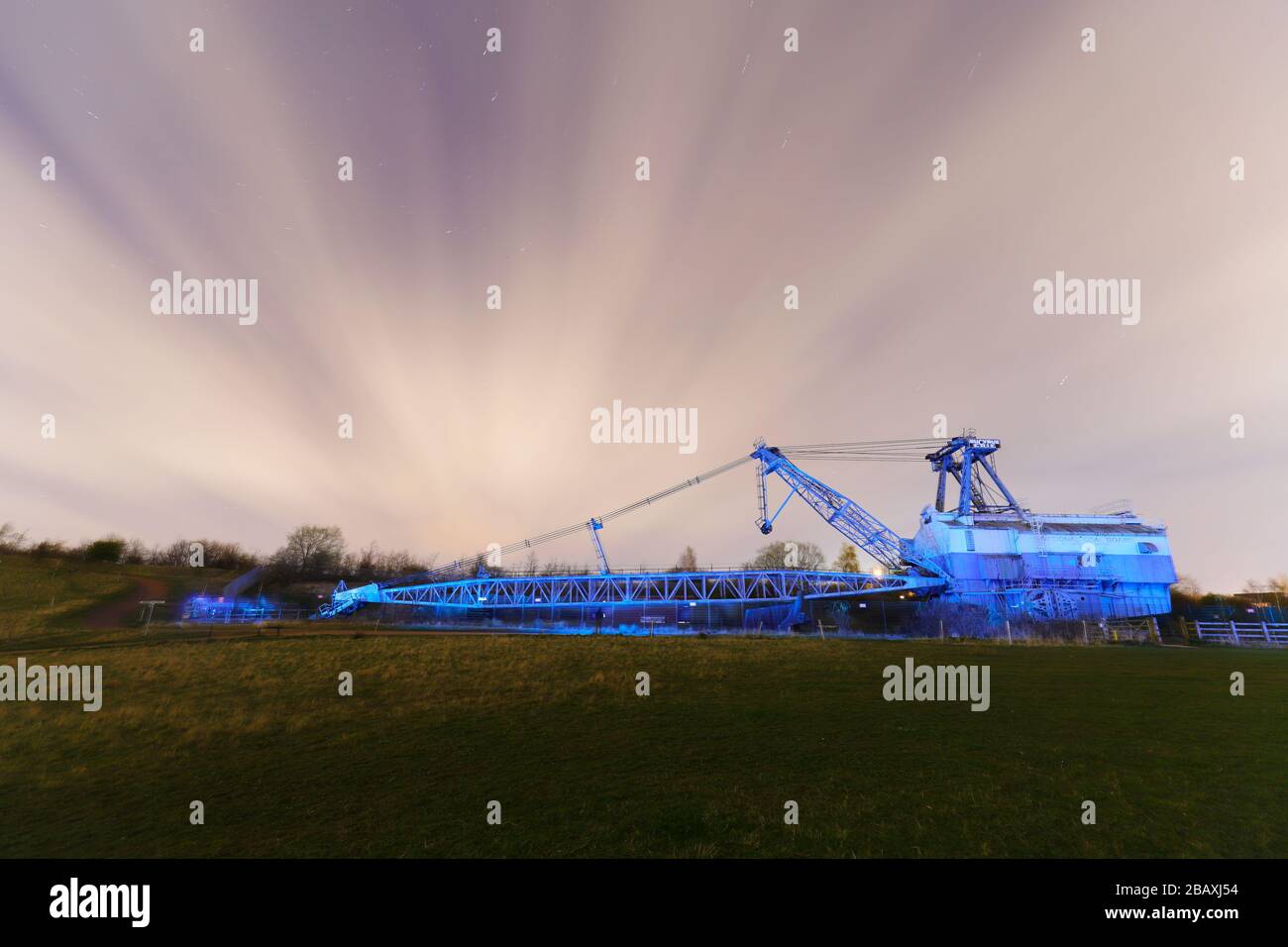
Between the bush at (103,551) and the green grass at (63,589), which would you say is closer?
the green grass at (63,589)

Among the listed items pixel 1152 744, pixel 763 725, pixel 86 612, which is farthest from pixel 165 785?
pixel 86 612

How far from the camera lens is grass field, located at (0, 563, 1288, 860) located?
6.61 m

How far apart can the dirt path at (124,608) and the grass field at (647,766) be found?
40018mm

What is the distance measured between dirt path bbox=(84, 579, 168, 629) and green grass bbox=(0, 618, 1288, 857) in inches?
1607

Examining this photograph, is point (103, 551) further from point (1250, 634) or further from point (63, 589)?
point (1250, 634)

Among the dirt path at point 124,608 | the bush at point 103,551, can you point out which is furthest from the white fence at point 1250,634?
the bush at point 103,551

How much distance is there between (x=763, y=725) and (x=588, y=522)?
66839 millimetres

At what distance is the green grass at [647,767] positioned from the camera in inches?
260

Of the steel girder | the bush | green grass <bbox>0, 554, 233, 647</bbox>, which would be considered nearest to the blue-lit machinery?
the steel girder

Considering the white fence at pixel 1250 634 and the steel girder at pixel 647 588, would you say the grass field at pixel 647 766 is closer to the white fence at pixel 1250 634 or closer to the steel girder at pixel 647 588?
the white fence at pixel 1250 634

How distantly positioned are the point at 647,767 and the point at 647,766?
0.06 meters

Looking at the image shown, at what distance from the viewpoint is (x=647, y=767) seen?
9.41 meters

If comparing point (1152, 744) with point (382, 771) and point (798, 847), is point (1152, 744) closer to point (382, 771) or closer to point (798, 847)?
point (798, 847)
